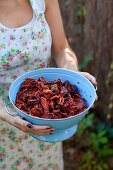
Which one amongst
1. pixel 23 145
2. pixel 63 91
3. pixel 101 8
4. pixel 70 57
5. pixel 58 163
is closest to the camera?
pixel 63 91

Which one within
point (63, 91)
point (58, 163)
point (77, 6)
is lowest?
point (58, 163)

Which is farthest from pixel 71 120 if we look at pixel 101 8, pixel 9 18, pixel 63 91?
pixel 101 8

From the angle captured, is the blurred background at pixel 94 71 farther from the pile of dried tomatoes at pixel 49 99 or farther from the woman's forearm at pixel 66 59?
the pile of dried tomatoes at pixel 49 99

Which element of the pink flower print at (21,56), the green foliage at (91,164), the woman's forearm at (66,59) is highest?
the pink flower print at (21,56)

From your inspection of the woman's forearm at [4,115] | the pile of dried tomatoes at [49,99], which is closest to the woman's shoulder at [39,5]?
the pile of dried tomatoes at [49,99]

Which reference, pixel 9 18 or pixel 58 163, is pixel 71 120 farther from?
pixel 58 163

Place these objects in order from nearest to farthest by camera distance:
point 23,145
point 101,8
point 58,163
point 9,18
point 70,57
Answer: point 9,18 → point 70,57 → point 23,145 → point 58,163 → point 101,8

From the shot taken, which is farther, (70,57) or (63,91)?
(70,57)
